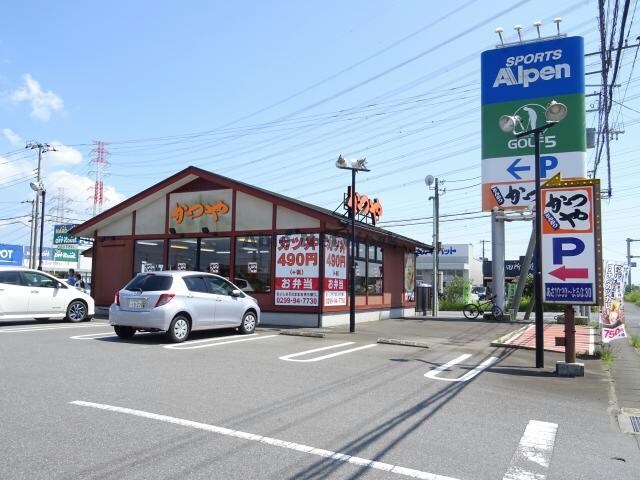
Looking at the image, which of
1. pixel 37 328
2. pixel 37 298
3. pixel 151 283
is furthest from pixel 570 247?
pixel 37 298

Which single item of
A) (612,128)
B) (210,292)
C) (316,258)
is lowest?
(210,292)

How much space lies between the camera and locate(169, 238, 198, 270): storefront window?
758 inches

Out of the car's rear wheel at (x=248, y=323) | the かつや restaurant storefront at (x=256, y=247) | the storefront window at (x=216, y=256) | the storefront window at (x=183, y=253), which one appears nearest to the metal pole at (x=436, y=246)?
the かつや restaurant storefront at (x=256, y=247)

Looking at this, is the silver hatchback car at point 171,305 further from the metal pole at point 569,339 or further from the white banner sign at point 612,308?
the white banner sign at point 612,308

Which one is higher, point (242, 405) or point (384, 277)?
point (384, 277)

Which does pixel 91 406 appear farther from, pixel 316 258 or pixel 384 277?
pixel 384 277

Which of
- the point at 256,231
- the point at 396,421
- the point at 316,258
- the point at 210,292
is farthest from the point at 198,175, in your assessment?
the point at 396,421

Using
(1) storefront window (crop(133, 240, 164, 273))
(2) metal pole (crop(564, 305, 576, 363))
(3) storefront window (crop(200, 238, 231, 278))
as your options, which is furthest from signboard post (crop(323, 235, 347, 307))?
(2) metal pole (crop(564, 305, 576, 363))

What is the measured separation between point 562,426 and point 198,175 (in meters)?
15.5

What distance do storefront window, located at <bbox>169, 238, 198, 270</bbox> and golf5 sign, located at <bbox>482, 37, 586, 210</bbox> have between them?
12.3 metres

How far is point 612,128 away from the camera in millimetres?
23875

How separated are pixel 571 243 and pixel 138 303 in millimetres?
8793

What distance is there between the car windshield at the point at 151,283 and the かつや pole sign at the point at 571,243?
304 inches

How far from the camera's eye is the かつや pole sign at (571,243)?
9141 mm
